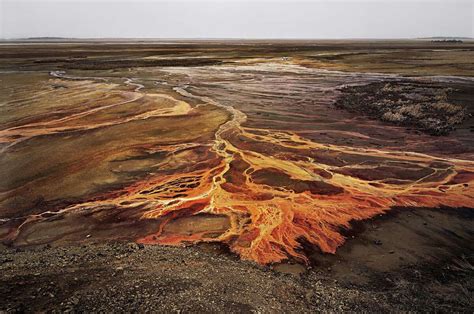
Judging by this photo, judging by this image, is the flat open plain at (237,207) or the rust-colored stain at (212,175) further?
the rust-colored stain at (212,175)

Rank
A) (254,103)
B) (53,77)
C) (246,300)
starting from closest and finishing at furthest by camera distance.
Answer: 1. (246,300)
2. (254,103)
3. (53,77)

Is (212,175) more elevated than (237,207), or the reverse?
(212,175)

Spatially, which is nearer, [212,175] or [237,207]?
[237,207]

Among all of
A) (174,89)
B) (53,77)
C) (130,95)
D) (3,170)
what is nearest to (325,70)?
(174,89)

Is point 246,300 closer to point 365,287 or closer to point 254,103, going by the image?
point 365,287

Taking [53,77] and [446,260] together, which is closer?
[446,260]

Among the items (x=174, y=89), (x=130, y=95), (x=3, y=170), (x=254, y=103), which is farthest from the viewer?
(x=174, y=89)

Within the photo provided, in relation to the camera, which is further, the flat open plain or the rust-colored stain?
the rust-colored stain
